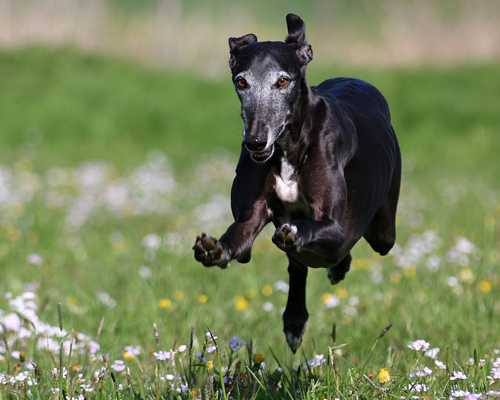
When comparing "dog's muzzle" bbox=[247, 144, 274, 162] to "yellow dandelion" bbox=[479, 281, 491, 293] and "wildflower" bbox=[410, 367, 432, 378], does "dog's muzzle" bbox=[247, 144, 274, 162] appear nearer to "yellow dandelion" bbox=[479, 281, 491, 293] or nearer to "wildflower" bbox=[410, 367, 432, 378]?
"wildflower" bbox=[410, 367, 432, 378]

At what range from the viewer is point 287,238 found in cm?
211

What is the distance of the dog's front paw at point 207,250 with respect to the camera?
2066 mm

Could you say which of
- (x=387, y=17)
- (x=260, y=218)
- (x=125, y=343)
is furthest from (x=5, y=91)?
(x=260, y=218)

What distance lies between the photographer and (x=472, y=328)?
12.9 ft

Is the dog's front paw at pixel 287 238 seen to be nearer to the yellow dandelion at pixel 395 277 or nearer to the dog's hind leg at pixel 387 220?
the dog's hind leg at pixel 387 220

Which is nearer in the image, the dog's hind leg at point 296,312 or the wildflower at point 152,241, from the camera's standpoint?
the dog's hind leg at point 296,312

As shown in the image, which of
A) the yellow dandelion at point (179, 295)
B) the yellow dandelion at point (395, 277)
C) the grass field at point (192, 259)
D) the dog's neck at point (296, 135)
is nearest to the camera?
the dog's neck at point (296, 135)

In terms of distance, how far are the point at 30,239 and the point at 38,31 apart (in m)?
11.5

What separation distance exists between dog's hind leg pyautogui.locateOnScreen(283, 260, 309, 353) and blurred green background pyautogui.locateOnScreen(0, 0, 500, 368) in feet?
1.31

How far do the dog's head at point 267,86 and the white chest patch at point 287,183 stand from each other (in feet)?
0.59

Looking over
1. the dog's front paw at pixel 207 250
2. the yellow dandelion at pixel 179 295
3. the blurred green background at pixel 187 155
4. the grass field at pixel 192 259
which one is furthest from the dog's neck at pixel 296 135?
the yellow dandelion at pixel 179 295

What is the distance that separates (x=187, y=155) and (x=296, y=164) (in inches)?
408

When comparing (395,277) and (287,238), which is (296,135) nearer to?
(287,238)

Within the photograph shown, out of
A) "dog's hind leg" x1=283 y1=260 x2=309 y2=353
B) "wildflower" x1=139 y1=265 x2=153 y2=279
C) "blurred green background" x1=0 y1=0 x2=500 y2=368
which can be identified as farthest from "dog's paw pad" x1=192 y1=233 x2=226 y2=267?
"wildflower" x1=139 y1=265 x2=153 y2=279
